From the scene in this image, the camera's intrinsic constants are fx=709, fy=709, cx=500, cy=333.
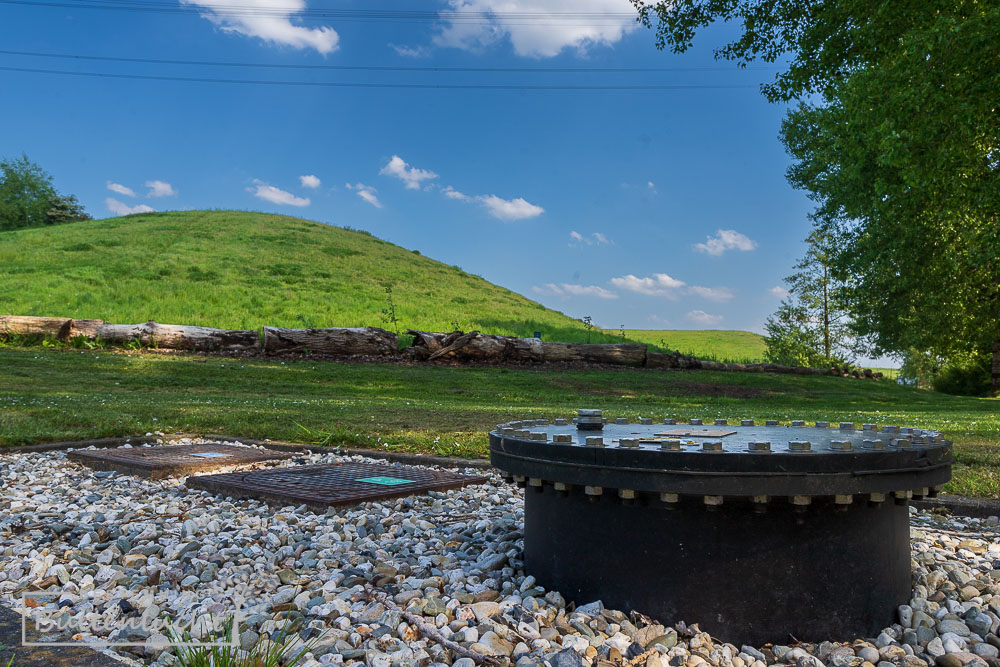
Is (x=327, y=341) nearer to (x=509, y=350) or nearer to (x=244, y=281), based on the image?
(x=509, y=350)

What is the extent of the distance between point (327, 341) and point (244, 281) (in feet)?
41.9

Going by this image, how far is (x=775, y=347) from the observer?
1405 inches

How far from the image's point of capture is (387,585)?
123 inches

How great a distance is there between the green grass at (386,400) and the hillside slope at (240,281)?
6.63 m

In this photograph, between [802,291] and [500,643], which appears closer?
[500,643]

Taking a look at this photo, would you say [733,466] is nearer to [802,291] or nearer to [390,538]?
[390,538]

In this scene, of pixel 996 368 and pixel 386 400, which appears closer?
pixel 386 400

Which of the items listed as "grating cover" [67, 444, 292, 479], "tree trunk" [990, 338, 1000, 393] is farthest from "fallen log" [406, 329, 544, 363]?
"tree trunk" [990, 338, 1000, 393]

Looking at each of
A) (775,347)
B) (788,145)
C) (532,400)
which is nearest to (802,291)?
(775,347)

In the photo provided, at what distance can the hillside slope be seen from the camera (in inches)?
959

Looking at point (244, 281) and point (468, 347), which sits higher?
point (244, 281)

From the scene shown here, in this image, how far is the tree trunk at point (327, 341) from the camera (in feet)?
62.7

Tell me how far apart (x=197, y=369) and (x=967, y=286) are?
68.1 feet

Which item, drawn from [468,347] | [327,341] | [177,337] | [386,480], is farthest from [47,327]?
[386,480]
